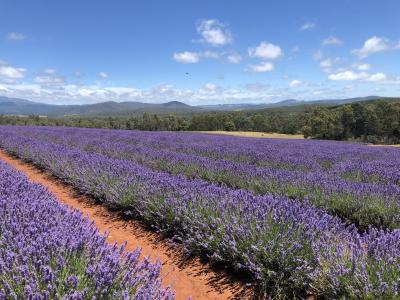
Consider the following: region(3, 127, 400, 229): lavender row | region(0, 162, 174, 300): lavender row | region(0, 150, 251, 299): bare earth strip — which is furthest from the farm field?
region(0, 162, 174, 300): lavender row

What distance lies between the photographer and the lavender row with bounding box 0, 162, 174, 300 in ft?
5.68

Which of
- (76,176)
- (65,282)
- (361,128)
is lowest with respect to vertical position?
(361,128)

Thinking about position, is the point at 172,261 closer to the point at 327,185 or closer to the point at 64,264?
the point at 64,264

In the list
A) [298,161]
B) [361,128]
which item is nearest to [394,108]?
[361,128]

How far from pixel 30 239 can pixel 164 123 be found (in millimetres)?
67777

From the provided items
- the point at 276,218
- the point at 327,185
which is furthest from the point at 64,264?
the point at 327,185

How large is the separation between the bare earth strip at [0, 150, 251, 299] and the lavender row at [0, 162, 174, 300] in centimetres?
20

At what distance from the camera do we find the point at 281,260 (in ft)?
8.68

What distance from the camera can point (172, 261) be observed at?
3.47 metres

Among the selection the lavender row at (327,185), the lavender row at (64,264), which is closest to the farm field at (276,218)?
the lavender row at (327,185)

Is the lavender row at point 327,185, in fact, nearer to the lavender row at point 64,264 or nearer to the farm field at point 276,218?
the farm field at point 276,218

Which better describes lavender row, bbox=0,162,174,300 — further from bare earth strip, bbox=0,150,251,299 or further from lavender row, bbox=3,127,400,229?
lavender row, bbox=3,127,400,229

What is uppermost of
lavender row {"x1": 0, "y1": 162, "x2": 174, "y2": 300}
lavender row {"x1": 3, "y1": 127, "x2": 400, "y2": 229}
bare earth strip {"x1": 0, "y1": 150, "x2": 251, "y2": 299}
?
lavender row {"x1": 0, "y1": 162, "x2": 174, "y2": 300}

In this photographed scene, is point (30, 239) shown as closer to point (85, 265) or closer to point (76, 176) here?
point (85, 265)
